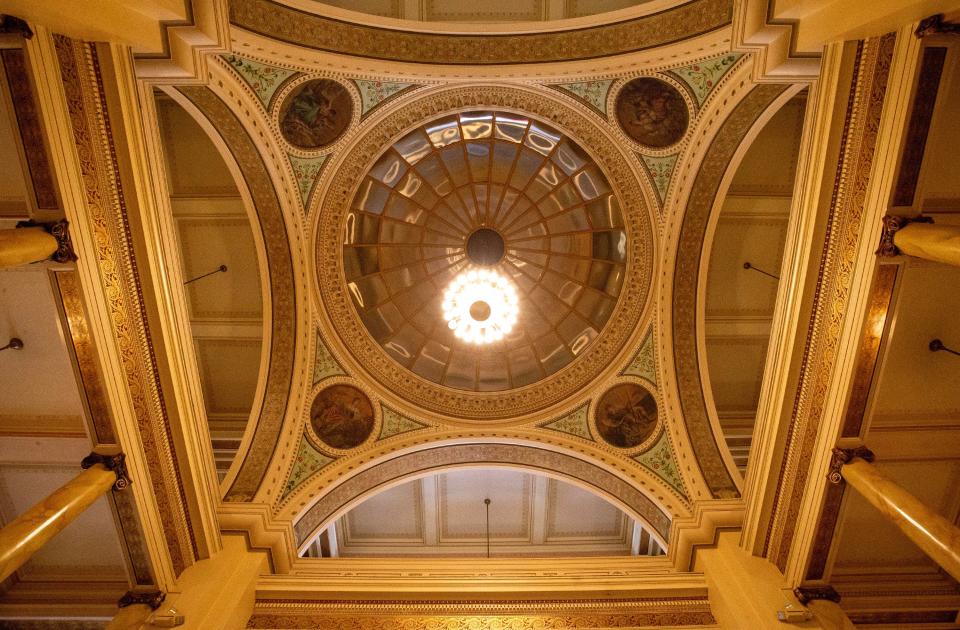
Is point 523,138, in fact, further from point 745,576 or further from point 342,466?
point 745,576

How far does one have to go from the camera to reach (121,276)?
4.93 m

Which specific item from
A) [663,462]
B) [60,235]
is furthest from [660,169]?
[60,235]

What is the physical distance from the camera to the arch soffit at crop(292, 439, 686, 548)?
7695 mm

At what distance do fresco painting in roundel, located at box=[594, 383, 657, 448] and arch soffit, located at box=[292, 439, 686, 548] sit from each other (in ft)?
1.63

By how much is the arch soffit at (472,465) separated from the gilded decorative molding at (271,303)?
76cm

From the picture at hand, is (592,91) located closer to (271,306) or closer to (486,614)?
(271,306)

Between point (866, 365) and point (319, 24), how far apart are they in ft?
21.9

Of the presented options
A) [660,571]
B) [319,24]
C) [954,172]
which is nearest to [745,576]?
[660,571]

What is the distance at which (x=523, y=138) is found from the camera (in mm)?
→ 8070

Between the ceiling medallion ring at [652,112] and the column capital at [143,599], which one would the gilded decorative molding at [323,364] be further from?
the ceiling medallion ring at [652,112]

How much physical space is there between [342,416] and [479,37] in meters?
5.55

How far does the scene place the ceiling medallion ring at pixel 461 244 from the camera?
7566mm

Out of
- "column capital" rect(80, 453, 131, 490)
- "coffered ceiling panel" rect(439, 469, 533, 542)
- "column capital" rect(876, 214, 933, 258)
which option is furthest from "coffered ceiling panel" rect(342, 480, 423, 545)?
"column capital" rect(876, 214, 933, 258)

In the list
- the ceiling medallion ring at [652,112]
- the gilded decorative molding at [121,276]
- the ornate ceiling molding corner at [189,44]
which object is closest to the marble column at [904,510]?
the ceiling medallion ring at [652,112]
